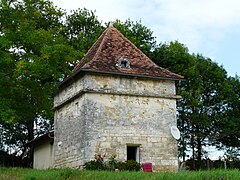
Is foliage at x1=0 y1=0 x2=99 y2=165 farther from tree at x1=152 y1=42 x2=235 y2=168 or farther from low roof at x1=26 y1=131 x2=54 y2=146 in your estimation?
tree at x1=152 y1=42 x2=235 y2=168

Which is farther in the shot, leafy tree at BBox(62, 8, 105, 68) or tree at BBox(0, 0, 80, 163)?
leafy tree at BBox(62, 8, 105, 68)

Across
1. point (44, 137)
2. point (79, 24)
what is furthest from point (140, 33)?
point (44, 137)

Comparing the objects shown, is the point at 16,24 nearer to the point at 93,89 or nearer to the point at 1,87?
the point at 1,87

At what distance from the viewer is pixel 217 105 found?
118 feet

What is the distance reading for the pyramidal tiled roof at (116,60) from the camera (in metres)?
21.2

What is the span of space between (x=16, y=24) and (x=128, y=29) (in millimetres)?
14889

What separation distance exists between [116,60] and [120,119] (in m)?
3.22

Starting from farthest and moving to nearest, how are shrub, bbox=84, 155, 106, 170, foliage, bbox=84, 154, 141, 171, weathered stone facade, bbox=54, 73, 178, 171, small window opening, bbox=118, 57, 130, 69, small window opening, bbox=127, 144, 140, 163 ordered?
small window opening, bbox=118, 57, 130, 69, small window opening, bbox=127, 144, 140, 163, weathered stone facade, bbox=54, 73, 178, 171, foliage, bbox=84, 154, 141, 171, shrub, bbox=84, 155, 106, 170

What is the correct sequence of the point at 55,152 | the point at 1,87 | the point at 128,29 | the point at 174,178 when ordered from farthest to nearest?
1. the point at 128,29
2. the point at 55,152
3. the point at 1,87
4. the point at 174,178

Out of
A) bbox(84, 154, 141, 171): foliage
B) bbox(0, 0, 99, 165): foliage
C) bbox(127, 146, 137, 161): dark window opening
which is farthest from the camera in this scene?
bbox(127, 146, 137, 161): dark window opening

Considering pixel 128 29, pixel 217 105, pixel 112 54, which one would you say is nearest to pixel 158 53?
pixel 128 29

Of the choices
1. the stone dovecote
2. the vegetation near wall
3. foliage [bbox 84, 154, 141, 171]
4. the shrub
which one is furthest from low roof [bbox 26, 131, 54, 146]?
the shrub

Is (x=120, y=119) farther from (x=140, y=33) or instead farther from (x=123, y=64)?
(x=140, y=33)

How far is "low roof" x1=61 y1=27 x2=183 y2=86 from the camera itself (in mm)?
21172
